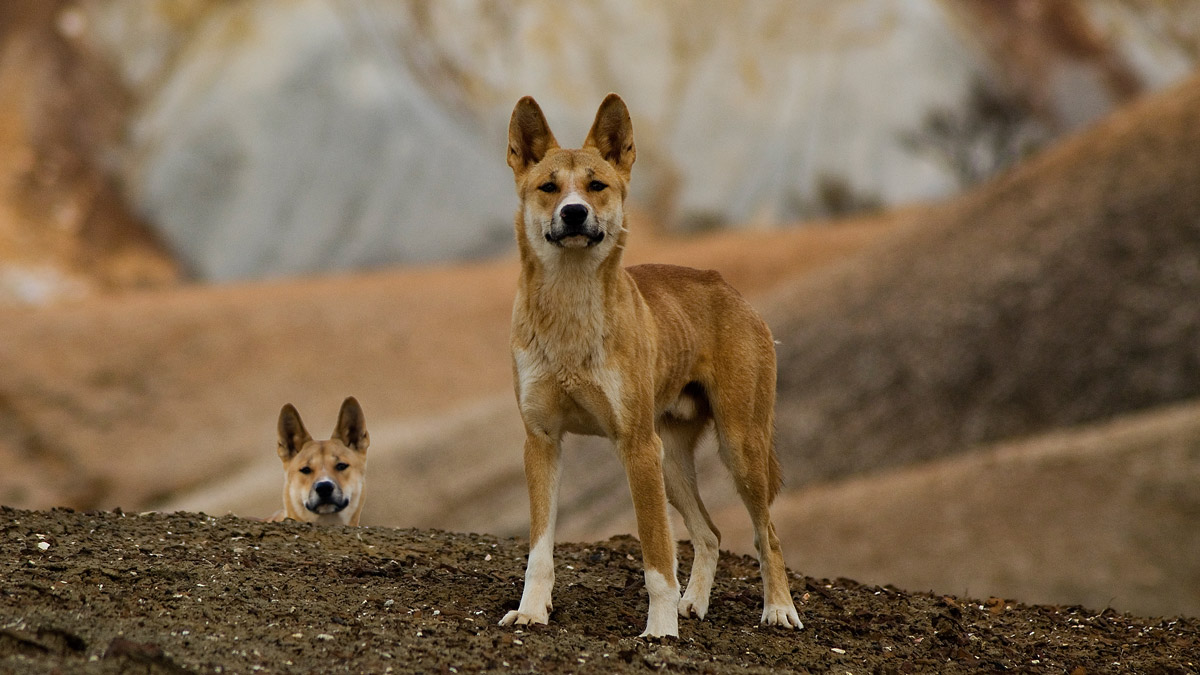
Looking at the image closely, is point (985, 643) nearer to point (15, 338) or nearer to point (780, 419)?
point (780, 419)

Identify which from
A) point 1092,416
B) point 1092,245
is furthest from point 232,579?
point 1092,245

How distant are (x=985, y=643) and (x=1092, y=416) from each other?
1572 cm

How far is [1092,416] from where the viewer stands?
78.0ft

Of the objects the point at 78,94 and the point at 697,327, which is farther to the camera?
the point at 78,94

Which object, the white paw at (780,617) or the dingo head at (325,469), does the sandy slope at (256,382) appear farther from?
the white paw at (780,617)

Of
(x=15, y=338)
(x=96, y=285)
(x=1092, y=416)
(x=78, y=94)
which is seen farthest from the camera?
(x=78, y=94)

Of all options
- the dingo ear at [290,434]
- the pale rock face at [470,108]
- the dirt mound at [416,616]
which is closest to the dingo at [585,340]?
the dirt mound at [416,616]

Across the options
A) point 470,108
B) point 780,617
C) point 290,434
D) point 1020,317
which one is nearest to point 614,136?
point 780,617

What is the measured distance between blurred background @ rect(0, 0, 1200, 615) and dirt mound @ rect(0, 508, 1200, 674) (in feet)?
17.0

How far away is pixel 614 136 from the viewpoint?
8.62 metres

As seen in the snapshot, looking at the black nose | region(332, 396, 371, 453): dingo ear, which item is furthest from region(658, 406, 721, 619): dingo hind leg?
region(332, 396, 371, 453): dingo ear

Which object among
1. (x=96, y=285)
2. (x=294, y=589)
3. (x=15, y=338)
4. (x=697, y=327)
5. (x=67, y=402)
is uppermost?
(x=96, y=285)

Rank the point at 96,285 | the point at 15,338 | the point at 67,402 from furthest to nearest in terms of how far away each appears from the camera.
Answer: the point at 96,285, the point at 15,338, the point at 67,402

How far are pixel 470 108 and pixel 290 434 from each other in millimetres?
52705
